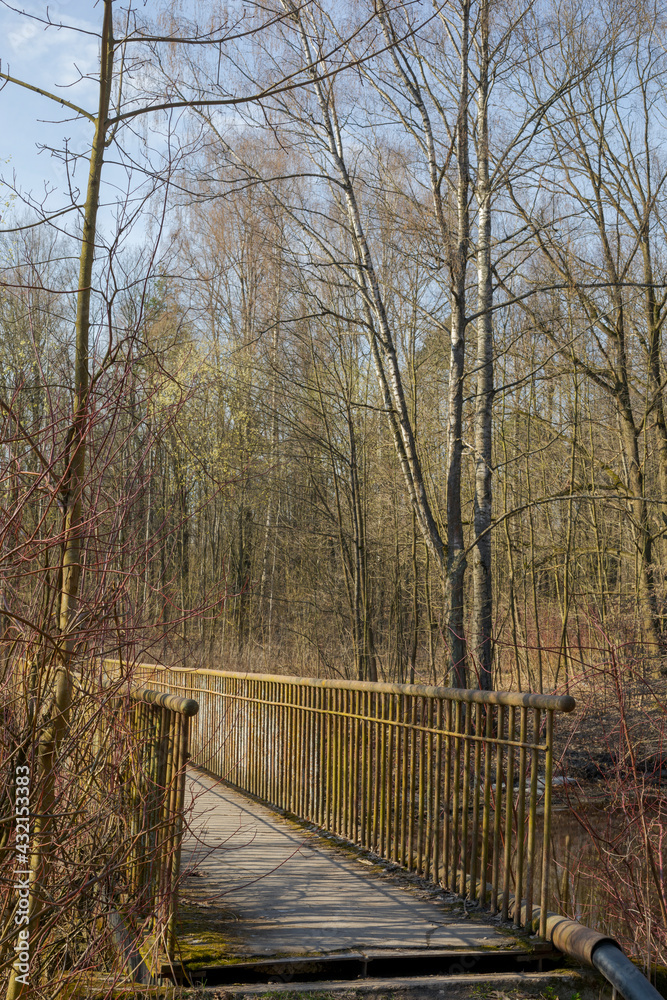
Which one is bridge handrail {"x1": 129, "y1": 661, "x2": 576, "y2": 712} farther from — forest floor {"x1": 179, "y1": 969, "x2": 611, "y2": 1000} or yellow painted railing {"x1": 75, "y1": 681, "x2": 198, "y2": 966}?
forest floor {"x1": 179, "y1": 969, "x2": 611, "y2": 1000}

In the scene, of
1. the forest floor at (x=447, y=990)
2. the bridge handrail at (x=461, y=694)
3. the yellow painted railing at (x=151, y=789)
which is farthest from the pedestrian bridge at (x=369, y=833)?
the yellow painted railing at (x=151, y=789)

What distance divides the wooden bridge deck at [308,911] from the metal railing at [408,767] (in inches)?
9.0

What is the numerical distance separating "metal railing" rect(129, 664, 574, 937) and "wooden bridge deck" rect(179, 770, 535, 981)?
23 centimetres

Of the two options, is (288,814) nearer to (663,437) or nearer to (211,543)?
(663,437)

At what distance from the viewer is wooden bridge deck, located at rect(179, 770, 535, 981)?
4.36 m

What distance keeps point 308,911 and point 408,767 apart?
1.40 meters

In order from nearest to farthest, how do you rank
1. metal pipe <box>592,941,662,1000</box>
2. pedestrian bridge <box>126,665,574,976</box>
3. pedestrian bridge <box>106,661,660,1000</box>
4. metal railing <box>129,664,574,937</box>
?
metal pipe <box>592,941,662,1000</box> < pedestrian bridge <box>106,661,660,1000</box> < pedestrian bridge <box>126,665,574,976</box> < metal railing <box>129,664,574,937</box>

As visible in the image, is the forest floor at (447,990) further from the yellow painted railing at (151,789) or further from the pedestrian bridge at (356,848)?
the yellow painted railing at (151,789)

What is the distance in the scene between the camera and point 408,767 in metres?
6.18

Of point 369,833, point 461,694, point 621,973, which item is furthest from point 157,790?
point 369,833

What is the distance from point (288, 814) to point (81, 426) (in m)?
5.28

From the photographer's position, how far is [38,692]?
323cm

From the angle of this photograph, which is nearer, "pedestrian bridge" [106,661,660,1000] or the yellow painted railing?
the yellow painted railing

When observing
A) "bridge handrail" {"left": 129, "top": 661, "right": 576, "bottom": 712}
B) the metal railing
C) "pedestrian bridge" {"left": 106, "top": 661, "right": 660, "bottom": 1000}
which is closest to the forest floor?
"pedestrian bridge" {"left": 106, "top": 661, "right": 660, "bottom": 1000}
